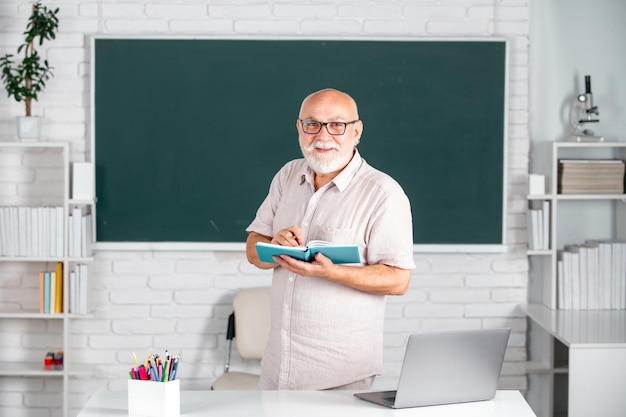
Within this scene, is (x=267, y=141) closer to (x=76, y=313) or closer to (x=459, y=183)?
(x=459, y=183)

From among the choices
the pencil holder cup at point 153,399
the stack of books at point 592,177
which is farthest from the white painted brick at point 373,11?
the pencil holder cup at point 153,399

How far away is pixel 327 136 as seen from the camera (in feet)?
9.21

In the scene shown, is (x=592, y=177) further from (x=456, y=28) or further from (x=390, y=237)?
(x=390, y=237)

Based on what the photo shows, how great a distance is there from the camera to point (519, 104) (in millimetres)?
4449

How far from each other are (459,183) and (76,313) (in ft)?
6.89

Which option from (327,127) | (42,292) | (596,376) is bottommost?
(596,376)

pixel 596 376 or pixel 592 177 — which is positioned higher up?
pixel 592 177

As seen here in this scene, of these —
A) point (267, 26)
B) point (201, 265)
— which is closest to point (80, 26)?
point (267, 26)

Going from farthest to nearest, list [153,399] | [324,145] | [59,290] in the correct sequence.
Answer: [59,290]
[324,145]
[153,399]

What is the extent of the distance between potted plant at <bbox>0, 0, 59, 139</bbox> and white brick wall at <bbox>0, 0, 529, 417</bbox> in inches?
3.8

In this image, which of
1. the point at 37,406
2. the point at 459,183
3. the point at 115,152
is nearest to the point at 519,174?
the point at 459,183

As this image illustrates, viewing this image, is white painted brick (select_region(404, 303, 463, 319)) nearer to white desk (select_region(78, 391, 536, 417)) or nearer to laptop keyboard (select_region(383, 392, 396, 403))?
white desk (select_region(78, 391, 536, 417))

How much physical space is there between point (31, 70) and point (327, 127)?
2.07 meters

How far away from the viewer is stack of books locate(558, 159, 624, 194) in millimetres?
4305
